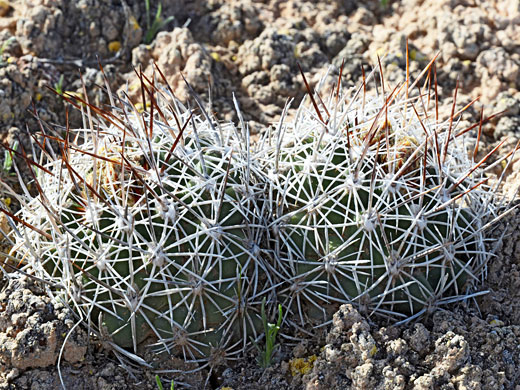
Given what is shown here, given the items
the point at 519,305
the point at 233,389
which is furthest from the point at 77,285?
the point at 519,305

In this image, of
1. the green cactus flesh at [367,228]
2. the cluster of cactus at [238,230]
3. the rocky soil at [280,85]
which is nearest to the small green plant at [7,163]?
the rocky soil at [280,85]

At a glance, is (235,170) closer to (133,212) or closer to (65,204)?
(133,212)

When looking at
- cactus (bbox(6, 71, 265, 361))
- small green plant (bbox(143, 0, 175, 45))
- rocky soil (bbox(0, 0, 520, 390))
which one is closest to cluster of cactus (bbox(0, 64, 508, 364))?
cactus (bbox(6, 71, 265, 361))

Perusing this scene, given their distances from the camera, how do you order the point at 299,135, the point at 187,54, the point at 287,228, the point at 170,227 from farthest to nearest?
the point at 187,54 < the point at 299,135 < the point at 287,228 < the point at 170,227

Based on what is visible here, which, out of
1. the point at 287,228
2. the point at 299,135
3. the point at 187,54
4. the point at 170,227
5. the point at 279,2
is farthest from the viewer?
the point at 279,2

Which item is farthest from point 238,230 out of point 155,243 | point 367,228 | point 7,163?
point 7,163

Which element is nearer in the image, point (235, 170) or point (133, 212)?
point (133, 212)
